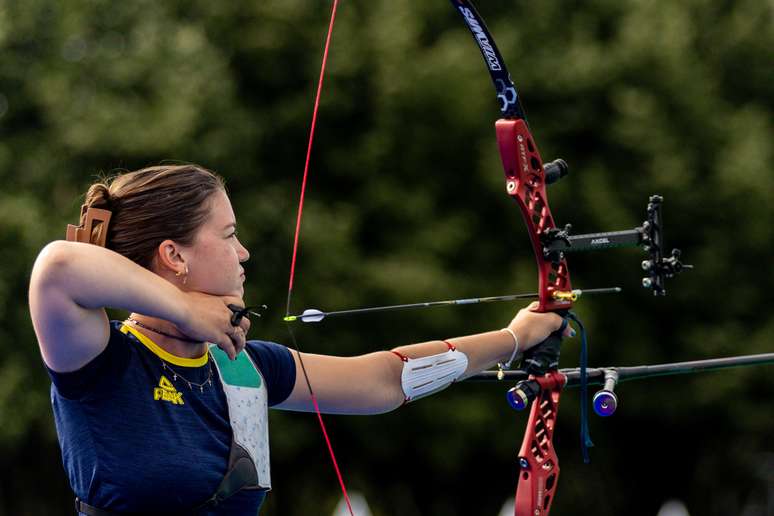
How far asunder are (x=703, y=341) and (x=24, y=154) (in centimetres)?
650

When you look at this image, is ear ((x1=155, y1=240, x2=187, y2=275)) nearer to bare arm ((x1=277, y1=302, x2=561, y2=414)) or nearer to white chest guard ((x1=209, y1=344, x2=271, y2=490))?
white chest guard ((x1=209, y1=344, x2=271, y2=490))

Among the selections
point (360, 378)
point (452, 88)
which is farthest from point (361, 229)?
point (360, 378)

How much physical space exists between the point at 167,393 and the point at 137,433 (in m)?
0.10

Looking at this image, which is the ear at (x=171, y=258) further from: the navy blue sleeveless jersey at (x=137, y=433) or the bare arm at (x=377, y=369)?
the bare arm at (x=377, y=369)

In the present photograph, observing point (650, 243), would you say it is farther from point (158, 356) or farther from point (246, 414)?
point (158, 356)

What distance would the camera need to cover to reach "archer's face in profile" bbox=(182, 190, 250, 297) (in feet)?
8.06

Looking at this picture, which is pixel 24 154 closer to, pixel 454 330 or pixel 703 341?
pixel 454 330

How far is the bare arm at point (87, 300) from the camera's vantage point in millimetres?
2158

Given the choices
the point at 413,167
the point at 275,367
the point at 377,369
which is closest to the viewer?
the point at 275,367

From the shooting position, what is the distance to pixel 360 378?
2822 millimetres

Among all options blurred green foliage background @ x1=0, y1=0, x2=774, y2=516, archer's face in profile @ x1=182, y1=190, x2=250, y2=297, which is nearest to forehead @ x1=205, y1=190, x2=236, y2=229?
archer's face in profile @ x1=182, y1=190, x2=250, y2=297

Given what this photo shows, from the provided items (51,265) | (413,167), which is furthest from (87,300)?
(413,167)

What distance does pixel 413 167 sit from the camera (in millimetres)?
12023

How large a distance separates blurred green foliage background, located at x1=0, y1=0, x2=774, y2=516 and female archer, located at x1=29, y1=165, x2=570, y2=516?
8.50m
